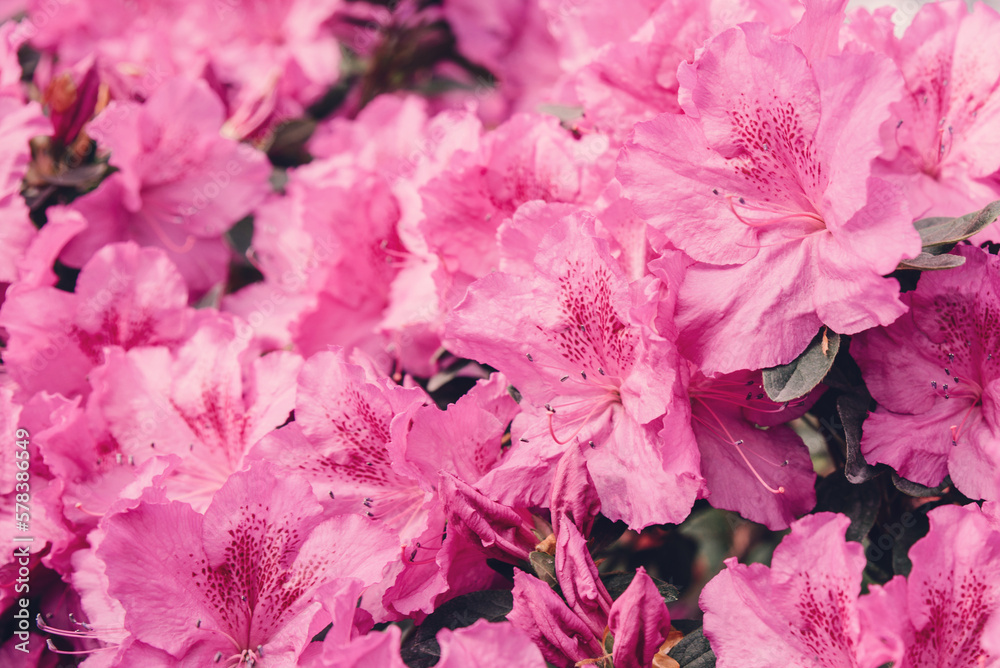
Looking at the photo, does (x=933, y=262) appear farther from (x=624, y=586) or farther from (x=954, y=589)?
(x=624, y=586)

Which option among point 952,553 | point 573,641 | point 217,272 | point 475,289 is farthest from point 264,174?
point 952,553

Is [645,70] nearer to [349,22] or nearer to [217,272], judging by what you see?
[217,272]

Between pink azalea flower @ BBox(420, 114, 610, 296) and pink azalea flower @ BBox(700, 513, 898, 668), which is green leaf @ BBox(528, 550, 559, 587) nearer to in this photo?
pink azalea flower @ BBox(700, 513, 898, 668)

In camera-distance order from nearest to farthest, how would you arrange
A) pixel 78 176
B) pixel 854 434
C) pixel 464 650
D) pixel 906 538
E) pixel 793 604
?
pixel 464 650 < pixel 793 604 < pixel 854 434 < pixel 906 538 < pixel 78 176

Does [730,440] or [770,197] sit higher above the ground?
[770,197]

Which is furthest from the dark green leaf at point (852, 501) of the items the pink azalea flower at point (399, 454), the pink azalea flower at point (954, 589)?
the pink azalea flower at point (399, 454)

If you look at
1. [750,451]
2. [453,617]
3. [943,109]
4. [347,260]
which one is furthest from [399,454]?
[943,109]
